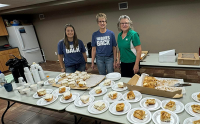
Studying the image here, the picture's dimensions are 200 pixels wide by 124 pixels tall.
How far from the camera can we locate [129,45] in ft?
5.85

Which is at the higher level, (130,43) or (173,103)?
(130,43)

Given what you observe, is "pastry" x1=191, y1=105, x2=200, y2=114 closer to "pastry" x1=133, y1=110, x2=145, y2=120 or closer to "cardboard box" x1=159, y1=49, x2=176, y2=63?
"pastry" x1=133, y1=110, x2=145, y2=120

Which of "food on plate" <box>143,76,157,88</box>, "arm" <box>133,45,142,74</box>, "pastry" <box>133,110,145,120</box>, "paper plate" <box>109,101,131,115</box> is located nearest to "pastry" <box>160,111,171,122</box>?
"pastry" <box>133,110,145,120</box>

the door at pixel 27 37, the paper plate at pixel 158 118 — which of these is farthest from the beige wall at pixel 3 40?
the paper plate at pixel 158 118

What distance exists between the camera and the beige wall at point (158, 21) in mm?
3256

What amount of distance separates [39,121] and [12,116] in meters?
0.65

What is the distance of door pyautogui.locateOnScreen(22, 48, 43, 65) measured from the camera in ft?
18.2

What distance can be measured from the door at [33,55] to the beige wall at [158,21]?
242 cm

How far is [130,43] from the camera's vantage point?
178 cm

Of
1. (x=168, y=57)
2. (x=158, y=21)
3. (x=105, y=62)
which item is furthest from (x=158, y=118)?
(x=158, y=21)

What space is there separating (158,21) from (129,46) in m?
2.39

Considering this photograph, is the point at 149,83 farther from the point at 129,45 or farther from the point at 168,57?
the point at 168,57

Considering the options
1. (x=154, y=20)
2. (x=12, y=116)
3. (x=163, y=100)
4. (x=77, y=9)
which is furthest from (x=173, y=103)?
(x=77, y=9)

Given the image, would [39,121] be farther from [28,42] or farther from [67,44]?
[28,42]
